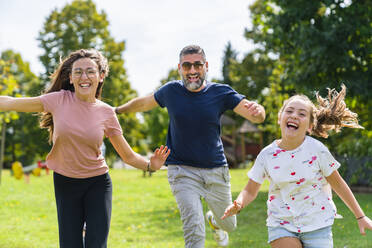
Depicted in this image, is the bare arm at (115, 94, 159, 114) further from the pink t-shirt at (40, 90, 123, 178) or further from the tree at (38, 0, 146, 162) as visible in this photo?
the tree at (38, 0, 146, 162)

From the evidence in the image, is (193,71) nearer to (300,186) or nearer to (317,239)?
(300,186)

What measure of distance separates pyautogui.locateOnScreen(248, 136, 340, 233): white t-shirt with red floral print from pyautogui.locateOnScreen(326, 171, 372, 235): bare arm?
0.07 m

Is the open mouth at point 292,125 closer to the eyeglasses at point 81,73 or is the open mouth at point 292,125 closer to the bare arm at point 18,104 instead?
the eyeglasses at point 81,73

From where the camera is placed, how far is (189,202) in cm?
500

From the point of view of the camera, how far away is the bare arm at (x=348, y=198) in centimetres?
395

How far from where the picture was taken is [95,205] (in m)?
4.24

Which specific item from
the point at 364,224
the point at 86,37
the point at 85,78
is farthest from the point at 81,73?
the point at 86,37

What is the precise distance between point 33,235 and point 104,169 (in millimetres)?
5000

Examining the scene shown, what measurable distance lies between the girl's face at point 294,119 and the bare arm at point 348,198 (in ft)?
1.42

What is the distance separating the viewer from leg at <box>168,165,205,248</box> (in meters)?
4.91

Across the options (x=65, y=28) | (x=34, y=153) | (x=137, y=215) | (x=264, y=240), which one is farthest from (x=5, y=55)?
(x=264, y=240)

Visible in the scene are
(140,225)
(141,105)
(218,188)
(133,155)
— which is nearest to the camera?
(133,155)

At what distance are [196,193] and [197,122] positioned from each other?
2.47 ft

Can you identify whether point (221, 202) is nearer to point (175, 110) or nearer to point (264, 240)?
point (175, 110)
